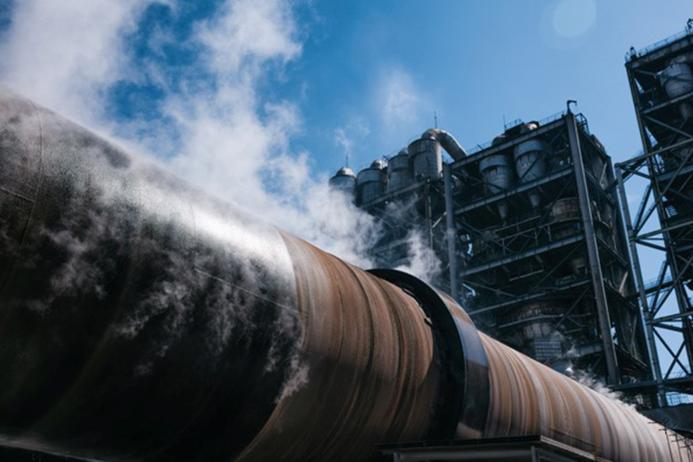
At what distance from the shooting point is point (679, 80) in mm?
28953

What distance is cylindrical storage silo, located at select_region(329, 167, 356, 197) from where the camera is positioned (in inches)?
1528

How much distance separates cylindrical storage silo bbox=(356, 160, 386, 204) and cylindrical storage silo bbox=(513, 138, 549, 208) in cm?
919

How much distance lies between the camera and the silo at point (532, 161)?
29.5 m

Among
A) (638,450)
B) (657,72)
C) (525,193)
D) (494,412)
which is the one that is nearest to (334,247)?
(525,193)

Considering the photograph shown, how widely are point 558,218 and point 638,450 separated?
2070cm

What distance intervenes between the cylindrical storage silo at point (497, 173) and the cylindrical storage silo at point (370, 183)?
24.3ft

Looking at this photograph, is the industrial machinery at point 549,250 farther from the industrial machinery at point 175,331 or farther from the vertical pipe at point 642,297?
the industrial machinery at point 175,331

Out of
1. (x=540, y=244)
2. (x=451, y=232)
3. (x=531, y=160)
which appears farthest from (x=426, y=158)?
(x=540, y=244)

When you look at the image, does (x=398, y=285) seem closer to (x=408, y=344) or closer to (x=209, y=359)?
A: (x=408, y=344)

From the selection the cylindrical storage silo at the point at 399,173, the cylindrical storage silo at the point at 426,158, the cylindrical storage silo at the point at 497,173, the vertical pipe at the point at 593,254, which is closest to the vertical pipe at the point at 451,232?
the cylindrical storage silo at the point at 497,173

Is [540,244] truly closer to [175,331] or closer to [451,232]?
[451,232]

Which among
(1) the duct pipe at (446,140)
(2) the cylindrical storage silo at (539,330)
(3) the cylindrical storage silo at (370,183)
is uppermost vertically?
(1) the duct pipe at (446,140)

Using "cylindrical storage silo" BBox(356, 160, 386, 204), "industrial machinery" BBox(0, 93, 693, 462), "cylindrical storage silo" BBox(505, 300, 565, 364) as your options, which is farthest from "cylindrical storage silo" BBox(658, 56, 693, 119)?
"industrial machinery" BBox(0, 93, 693, 462)

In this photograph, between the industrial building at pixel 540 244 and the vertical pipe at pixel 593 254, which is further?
the industrial building at pixel 540 244
